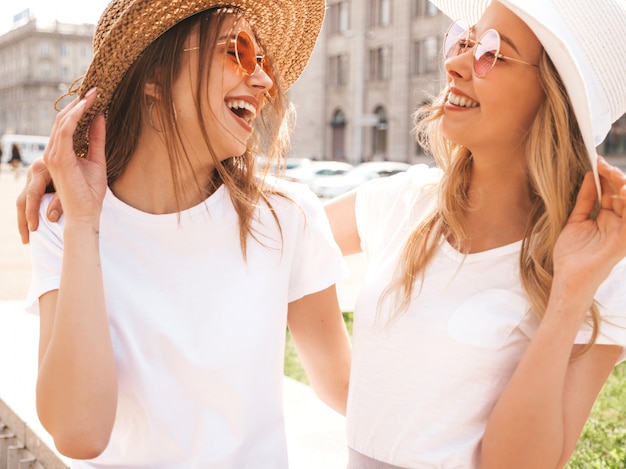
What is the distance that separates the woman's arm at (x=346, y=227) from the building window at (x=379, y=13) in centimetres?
4158

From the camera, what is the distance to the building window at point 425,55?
39656mm

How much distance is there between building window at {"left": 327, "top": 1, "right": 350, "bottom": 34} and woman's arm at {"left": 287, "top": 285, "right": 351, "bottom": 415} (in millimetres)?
43955

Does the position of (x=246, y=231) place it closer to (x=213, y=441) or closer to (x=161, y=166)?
(x=161, y=166)

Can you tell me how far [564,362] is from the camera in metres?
1.77

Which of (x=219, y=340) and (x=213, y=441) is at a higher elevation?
(x=219, y=340)

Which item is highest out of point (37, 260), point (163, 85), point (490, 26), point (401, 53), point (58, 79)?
point (490, 26)

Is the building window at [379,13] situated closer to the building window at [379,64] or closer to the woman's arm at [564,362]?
the building window at [379,64]

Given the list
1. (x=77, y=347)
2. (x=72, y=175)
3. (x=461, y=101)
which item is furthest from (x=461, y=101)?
(x=77, y=347)

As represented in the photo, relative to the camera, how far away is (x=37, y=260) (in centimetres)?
188

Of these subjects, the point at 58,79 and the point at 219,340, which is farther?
the point at 58,79

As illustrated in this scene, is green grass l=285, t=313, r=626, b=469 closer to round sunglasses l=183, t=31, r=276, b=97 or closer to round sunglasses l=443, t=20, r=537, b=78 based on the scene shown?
round sunglasses l=443, t=20, r=537, b=78

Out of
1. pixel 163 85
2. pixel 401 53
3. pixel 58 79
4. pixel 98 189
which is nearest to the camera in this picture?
pixel 98 189

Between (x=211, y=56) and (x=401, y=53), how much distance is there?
40853 millimetres

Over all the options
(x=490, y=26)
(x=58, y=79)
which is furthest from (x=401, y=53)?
(x=58, y=79)
